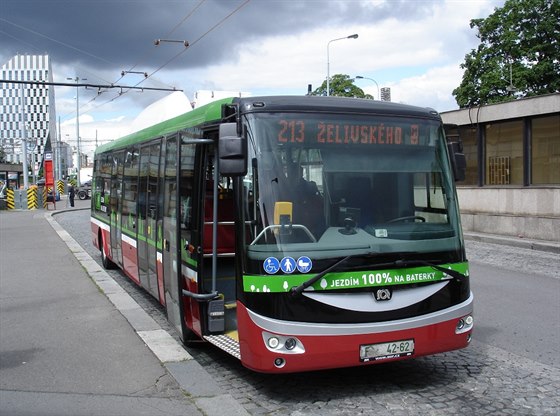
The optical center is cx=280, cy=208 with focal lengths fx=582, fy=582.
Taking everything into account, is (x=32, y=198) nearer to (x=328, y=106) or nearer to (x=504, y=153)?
(x=504, y=153)

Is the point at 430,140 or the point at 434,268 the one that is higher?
the point at 430,140

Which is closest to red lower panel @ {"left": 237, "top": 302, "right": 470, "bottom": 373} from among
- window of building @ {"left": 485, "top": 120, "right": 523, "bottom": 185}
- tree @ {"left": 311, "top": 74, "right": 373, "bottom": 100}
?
window of building @ {"left": 485, "top": 120, "right": 523, "bottom": 185}

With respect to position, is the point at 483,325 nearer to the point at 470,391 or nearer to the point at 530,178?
the point at 470,391

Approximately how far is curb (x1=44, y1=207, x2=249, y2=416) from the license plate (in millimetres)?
1071

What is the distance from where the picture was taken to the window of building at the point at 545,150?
16562mm

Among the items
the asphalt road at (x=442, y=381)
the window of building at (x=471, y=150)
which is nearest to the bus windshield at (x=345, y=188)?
the asphalt road at (x=442, y=381)

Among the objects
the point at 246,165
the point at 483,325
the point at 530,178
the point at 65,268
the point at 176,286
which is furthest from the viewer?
the point at 530,178

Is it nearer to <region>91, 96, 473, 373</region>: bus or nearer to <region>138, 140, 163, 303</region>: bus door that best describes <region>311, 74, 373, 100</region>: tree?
<region>138, 140, 163, 303</region>: bus door

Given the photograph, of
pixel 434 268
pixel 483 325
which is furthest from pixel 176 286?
pixel 483 325

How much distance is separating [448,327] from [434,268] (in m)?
0.54

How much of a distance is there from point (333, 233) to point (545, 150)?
14141 millimetres

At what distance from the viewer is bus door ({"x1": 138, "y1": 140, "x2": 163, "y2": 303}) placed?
7.62 metres

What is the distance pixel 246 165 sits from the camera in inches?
187

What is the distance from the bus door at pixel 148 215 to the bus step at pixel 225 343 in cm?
188
